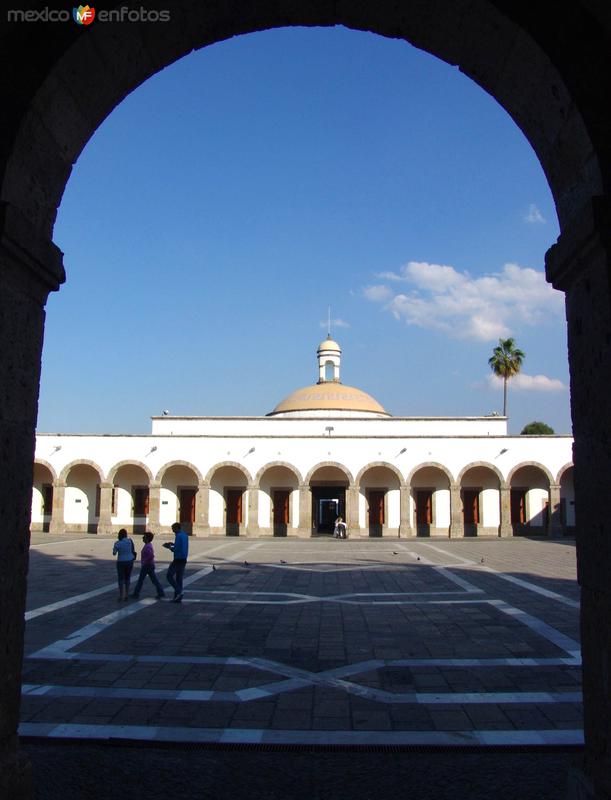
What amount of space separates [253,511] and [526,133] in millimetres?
27799

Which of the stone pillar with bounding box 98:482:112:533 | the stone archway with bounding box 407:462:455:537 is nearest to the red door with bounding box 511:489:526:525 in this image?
the stone archway with bounding box 407:462:455:537

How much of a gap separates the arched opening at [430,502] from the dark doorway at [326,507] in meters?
3.86

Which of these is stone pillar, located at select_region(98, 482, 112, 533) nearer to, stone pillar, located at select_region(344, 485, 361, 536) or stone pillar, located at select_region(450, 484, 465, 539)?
stone pillar, located at select_region(344, 485, 361, 536)

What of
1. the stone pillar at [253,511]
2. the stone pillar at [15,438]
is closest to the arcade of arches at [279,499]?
the stone pillar at [253,511]

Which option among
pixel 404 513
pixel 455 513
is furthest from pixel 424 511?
pixel 455 513

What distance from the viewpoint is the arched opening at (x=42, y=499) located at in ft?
108

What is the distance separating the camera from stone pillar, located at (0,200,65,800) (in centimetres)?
326

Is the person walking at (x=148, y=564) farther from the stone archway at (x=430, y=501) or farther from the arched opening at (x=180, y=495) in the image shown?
the stone archway at (x=430, y=501)

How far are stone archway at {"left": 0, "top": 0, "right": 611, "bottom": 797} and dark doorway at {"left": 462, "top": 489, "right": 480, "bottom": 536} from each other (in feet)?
98.6

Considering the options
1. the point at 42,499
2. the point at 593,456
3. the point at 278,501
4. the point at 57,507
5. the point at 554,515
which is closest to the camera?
the point at 593,456

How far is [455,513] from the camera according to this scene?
3053 centimetres

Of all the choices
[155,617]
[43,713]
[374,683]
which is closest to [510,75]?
[374,683]

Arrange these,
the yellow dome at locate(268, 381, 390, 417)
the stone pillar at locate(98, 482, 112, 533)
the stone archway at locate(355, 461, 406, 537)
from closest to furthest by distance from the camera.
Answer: the stone pillar at locate(98, 482, 112, 533) → the stone archway at locate(355, 461, 406, 537) → the yellow dome at locate(268, 381, 390, 417)

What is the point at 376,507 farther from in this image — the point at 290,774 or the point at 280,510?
the point at 290,774
